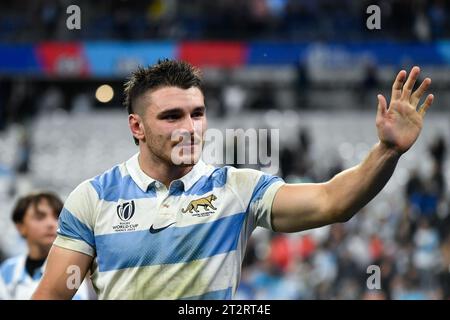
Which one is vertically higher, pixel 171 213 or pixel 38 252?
pixel 171 213

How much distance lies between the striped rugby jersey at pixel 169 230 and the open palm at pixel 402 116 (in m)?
0.55

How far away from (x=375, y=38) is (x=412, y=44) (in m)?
0.94

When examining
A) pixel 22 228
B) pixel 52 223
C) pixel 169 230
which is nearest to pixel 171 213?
pixel 169 230

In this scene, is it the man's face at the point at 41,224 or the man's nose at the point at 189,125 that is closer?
the man's nose at the point at 189,125

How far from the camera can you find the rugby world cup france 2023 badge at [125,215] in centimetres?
394

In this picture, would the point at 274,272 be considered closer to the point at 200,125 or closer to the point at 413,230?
the point at 413,230

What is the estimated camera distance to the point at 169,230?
3930 mm

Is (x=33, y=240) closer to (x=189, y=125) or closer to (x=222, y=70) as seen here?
(x=189, y=125)

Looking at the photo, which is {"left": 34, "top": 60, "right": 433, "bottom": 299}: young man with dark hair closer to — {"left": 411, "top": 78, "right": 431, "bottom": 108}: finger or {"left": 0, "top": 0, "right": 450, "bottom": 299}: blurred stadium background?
{"left": 411, "top": 78, "right": 431, "bottom": 108}: finger

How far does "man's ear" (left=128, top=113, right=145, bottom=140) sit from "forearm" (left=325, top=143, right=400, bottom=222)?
91cm

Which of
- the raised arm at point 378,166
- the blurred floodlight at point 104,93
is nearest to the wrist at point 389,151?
the raised arm at point 378,166

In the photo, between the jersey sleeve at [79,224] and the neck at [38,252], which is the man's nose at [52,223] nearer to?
the neck at [38,252]

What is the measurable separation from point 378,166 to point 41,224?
3.43 m

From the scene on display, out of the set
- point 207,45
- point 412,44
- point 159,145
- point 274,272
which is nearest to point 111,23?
point 207,45
